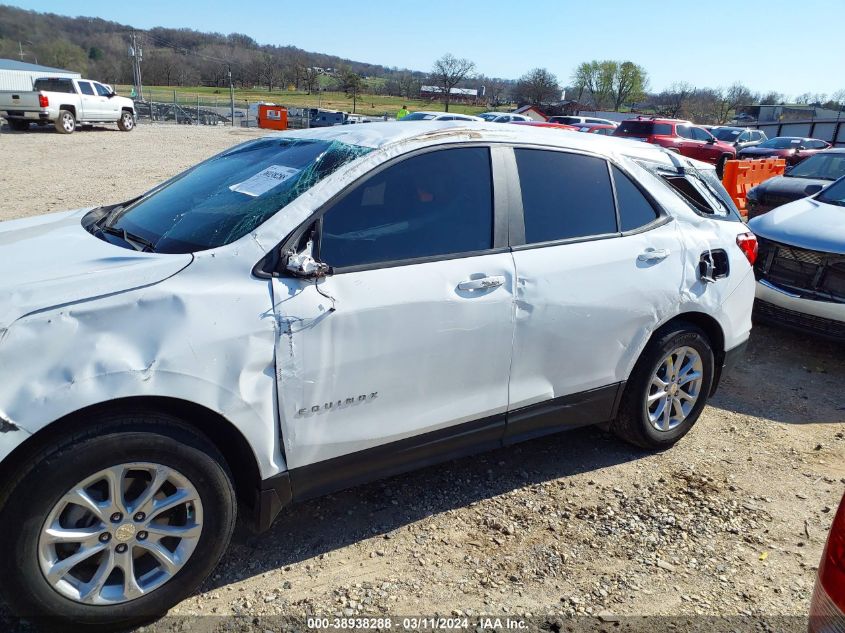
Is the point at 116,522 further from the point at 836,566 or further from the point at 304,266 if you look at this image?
the point at 836,566

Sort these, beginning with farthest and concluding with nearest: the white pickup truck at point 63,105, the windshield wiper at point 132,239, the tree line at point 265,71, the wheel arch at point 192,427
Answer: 1. the tree line at point 265,71
2. the white pickup truck at point 63,105
3. the windshield wiper at point 132,239
4. the wheel arch at point 192,427

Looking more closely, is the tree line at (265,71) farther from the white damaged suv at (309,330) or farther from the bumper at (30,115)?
the white damaged suv at (309,330)

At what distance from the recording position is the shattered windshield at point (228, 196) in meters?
2.60

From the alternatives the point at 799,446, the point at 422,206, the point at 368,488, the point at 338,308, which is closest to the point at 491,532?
the point at 368,488

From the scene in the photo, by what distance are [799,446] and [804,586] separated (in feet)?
4.89

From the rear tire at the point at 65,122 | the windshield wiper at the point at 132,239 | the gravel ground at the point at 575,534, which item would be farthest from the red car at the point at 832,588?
the rear tire at the point at 65,122

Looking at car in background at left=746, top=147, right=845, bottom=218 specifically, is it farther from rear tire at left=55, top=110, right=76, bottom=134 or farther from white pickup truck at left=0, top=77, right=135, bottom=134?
rear tire at left=55, top=110, right=76, bottom=134

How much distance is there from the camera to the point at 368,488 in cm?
335

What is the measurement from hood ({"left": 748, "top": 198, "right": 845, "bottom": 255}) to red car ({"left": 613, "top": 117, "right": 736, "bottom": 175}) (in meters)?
15.4

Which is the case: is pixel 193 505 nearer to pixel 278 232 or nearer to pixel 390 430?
pixel 390 430

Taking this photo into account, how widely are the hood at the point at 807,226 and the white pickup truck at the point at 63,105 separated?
2273 cm

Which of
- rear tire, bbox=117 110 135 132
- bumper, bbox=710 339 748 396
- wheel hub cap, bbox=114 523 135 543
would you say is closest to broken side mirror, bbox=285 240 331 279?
wheel hub cap, bbox=114 523 135 543

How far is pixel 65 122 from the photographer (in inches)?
885

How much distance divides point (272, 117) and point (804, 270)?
3571cm
